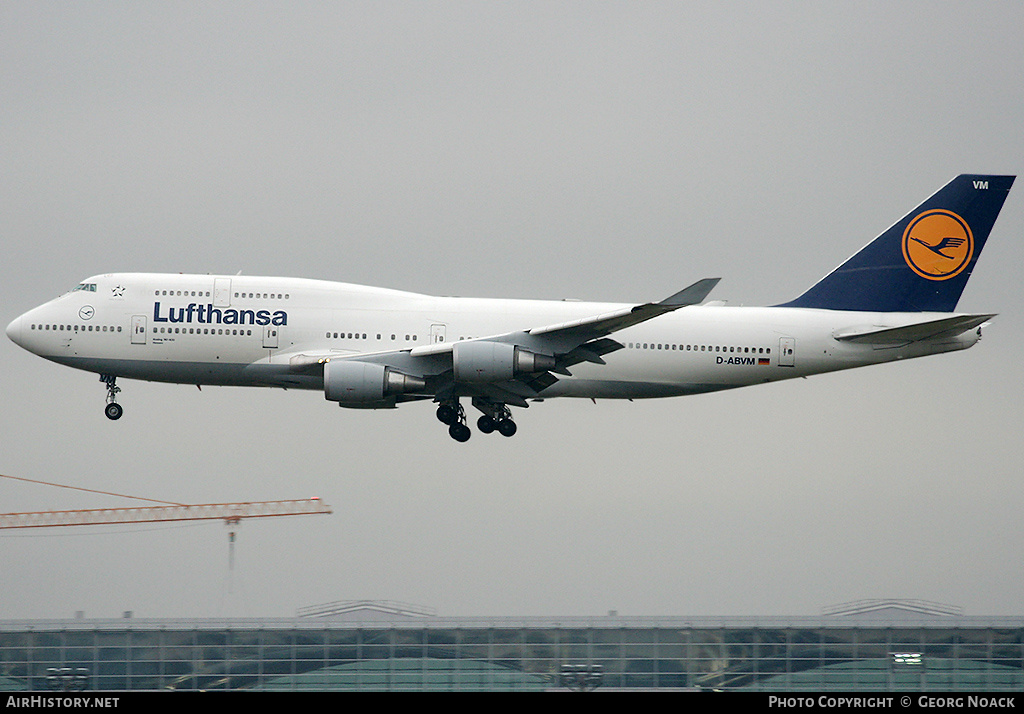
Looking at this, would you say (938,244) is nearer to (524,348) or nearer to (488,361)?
(524,348)

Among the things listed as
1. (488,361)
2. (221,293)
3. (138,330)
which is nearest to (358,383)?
(488,361)

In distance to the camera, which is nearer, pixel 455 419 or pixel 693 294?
pixel 693 294

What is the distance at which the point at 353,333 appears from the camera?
46250 millimetres

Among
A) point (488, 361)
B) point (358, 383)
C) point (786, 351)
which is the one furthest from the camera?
point (786, 351)

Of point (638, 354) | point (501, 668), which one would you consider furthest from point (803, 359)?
point (501, 668)

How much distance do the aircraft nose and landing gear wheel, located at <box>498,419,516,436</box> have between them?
18.5 meters

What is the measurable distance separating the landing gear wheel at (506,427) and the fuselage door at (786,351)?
10559 mm

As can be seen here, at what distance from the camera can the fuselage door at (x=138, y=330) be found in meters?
45.6

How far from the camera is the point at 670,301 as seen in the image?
134 feet

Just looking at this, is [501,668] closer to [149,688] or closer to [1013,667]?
[149,688]

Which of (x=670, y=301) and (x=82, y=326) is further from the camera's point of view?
(x=82, y=326)

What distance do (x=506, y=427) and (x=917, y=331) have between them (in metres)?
15.9

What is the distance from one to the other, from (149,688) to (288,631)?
5451 mm
